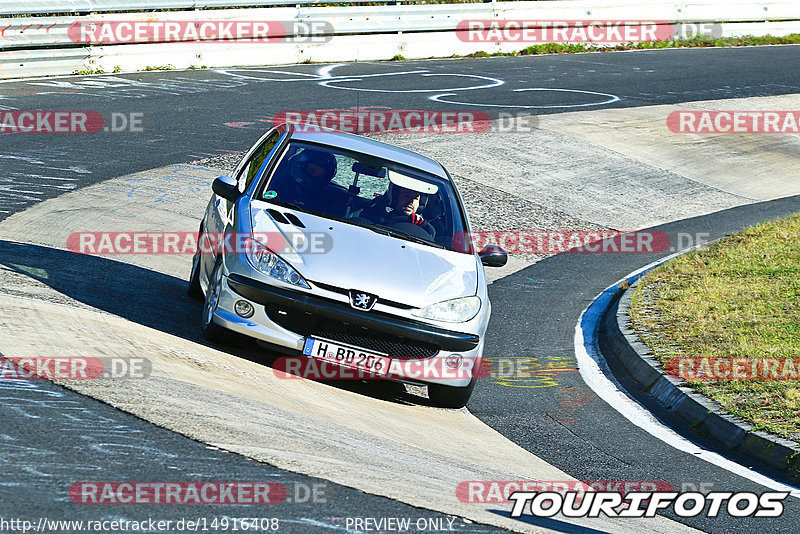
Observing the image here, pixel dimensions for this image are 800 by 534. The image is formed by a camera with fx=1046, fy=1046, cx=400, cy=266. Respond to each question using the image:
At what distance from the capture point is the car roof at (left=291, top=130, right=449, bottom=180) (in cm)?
841

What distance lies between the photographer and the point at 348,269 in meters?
6.89

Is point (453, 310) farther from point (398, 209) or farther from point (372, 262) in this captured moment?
point (398, 209)

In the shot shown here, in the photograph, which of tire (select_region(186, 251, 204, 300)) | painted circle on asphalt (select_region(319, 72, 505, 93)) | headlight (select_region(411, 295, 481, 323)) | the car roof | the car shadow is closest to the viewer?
headlight (select_region(411, 295, 481, 323))

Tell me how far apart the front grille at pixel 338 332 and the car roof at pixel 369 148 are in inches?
79.9

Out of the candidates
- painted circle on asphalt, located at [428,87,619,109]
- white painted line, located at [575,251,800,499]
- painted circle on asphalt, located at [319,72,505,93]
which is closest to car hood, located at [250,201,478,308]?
white painted line, located at [575,251,800,499]

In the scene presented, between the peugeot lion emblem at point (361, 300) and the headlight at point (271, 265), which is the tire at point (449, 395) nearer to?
the peugeot lion emblem at point (361, 300)

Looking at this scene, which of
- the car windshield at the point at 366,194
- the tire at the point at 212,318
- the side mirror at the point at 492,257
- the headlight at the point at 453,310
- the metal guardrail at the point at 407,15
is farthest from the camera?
the metal guardrail at the point at 407,15

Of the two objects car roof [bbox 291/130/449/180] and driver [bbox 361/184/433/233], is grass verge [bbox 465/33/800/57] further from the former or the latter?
driver [bbox 361/184/433/233]

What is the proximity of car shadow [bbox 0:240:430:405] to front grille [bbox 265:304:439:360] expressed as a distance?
0.37 m

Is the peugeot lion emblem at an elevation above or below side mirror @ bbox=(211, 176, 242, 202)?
below

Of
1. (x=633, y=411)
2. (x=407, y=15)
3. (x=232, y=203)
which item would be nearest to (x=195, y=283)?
(x=232, y=203)

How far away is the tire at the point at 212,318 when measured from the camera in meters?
7.08

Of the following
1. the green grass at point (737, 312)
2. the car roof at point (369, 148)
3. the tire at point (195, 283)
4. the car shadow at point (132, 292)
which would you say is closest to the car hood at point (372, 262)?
the car shadow at point (132, 292)

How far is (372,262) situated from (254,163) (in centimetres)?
186
